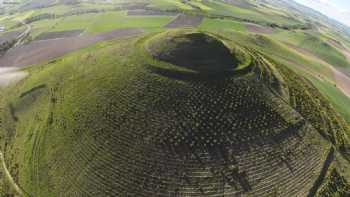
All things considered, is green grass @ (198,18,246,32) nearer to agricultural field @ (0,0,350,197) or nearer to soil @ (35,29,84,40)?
soil @ (35,29,84,40)

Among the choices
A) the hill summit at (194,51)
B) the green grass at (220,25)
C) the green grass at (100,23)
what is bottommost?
the green grass at (100,23)

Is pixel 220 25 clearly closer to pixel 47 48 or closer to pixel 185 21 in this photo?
pixel 185 21

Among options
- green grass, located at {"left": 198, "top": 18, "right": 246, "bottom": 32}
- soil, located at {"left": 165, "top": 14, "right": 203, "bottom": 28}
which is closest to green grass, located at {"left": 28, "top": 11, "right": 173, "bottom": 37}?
soil, located at {"left": 165, "top": 14, "right": 203, "bottom": 28}

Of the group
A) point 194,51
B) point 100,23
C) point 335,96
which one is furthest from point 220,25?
point 194,51

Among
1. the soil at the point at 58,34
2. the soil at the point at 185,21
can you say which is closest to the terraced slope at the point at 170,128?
the soil at the point at 58,34

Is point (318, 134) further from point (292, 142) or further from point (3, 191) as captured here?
point (3, 191)

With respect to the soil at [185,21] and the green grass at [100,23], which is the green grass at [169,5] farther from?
the green grass at [100,23]

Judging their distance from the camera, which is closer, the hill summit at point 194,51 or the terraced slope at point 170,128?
the terraced slope at point 170,128
